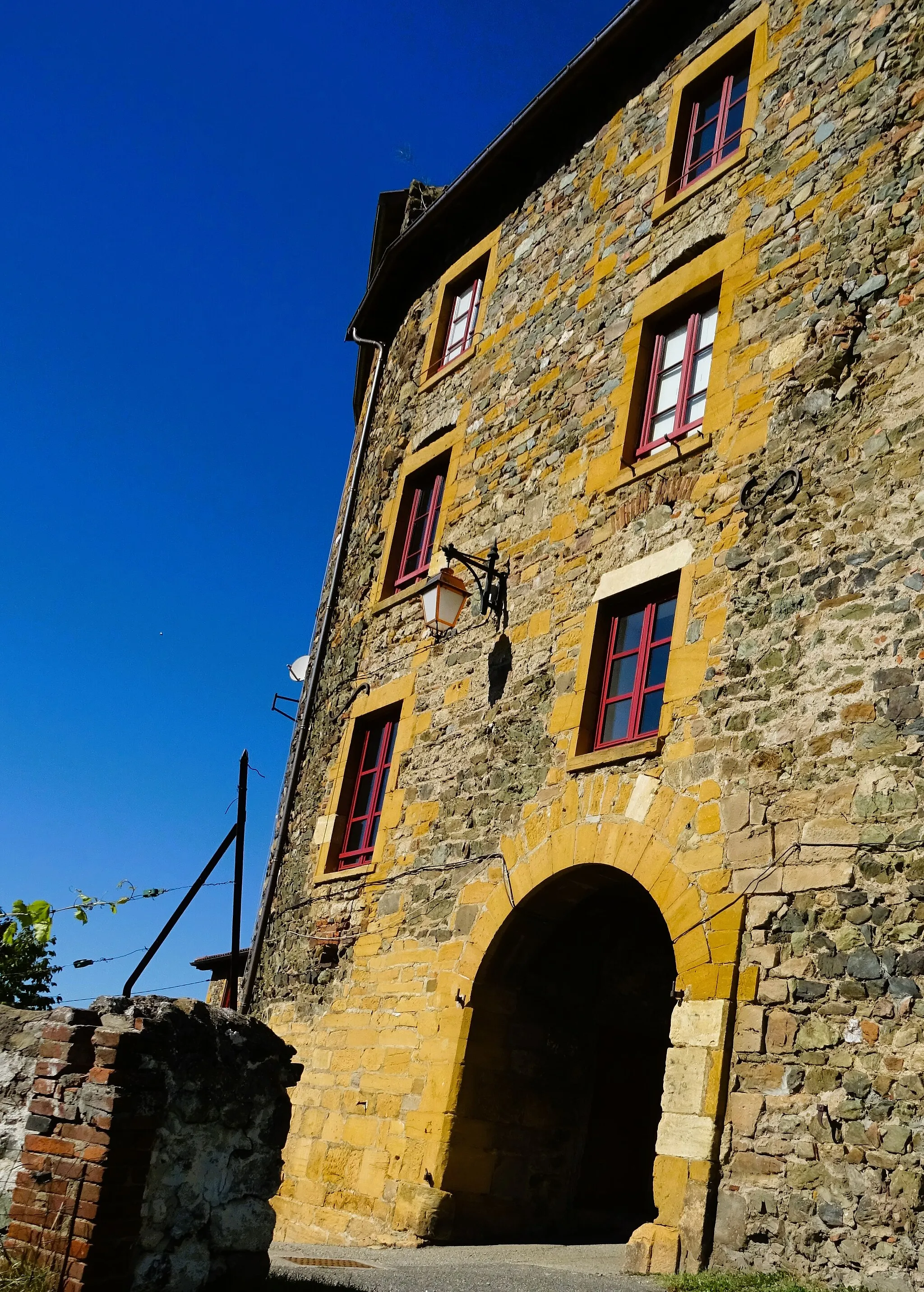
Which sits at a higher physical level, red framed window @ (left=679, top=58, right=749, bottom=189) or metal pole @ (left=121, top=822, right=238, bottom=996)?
red framed window @ (left=679, top=58, right=749, bottom=189)

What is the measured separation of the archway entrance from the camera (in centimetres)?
783

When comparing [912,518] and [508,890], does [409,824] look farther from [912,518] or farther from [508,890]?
[912,518]

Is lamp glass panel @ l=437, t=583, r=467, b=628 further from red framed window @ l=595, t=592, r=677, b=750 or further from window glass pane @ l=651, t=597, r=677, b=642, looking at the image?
window glass pane @ l=651, t=597, r=677, b=642

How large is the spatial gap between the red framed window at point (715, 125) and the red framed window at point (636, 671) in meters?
3.75

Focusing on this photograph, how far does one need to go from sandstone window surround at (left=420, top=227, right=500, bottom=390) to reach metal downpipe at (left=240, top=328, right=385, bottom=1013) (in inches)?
49.8

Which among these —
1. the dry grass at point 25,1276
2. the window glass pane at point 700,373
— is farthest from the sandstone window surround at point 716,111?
the dry grass at point 25,1276

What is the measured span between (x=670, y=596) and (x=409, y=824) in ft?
10.4

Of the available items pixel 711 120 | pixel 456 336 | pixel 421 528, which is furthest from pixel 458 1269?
pixel 456 336

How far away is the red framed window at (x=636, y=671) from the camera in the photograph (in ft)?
25.0

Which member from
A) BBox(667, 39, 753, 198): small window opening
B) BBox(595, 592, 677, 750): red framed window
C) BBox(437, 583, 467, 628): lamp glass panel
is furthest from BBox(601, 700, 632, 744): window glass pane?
BBox(667, 39, 753, 198): small window opening

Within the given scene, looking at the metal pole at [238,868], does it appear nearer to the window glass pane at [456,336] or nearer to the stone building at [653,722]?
the stone building at [653,722]

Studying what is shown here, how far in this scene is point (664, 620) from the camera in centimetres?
784

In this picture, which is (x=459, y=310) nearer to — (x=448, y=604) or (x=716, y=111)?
(x=716, y=111)

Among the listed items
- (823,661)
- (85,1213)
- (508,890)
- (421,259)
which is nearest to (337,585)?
(421,259)
